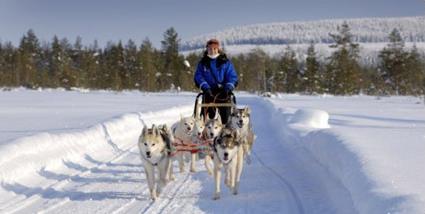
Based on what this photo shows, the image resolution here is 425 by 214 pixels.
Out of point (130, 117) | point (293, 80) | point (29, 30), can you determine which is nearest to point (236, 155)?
point (130, 117)

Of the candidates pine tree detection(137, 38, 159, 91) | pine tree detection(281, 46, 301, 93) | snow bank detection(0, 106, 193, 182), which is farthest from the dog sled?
pine tree detection(281, 46, 301, 93)

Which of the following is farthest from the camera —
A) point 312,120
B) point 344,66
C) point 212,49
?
point 344,66

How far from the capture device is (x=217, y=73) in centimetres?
793

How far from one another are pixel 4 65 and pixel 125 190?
6225 centimetres

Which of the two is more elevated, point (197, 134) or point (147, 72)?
point (147, 72)

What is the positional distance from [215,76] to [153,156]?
A: 2.62 m

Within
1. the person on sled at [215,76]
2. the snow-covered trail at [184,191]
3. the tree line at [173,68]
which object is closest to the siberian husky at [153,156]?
the snow-covered trail at [184,191]

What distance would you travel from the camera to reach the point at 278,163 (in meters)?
7.82

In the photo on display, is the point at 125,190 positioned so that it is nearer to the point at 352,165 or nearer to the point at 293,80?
the point at 352,165

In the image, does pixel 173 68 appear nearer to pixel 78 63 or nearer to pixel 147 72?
pixel 147 72

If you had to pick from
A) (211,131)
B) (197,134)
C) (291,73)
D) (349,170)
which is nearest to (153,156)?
(211,131)

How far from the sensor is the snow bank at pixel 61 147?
21.3 feet

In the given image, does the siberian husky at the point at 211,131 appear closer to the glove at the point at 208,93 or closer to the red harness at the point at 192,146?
the red harness at the point at 192,146

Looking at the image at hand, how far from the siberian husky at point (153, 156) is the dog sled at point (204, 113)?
0.39m
